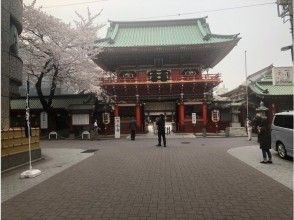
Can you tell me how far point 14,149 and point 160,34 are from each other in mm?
23959

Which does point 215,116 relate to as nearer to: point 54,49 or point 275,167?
point 54,49

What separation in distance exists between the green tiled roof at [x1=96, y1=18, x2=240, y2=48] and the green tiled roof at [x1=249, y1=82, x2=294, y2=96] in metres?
6.80

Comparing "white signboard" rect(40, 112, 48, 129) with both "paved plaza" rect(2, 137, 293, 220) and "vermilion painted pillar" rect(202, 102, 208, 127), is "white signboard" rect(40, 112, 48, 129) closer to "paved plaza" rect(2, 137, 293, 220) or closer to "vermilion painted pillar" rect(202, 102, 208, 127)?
"vermilion painted pillar" rect(202, 102, 208, 127)

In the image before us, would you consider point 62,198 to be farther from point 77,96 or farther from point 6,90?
point 77,96

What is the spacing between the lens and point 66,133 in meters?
30.7

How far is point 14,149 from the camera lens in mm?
12297

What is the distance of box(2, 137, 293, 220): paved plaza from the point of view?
6.50 m

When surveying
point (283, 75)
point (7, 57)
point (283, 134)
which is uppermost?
point (7, 57)

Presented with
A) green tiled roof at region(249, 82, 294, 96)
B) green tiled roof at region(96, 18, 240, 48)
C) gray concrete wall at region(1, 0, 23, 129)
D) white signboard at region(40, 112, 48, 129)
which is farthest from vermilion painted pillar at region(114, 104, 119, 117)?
gray concrete wall at region(1, 0, 23, 129)

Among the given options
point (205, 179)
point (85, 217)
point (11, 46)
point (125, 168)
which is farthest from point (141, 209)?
point (11, 46)

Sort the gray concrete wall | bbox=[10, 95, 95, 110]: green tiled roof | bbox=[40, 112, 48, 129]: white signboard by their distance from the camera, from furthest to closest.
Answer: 1. bbox=[10, 95, 95, 110]: green tiled roof
2. bbox=[40, 112, 48, 129]: white signboard
3. the gray concrete wall

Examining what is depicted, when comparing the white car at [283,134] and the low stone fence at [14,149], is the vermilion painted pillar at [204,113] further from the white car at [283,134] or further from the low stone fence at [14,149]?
the low stone fence at [14,149]

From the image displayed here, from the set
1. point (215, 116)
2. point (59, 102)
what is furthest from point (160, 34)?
point (59, 102)

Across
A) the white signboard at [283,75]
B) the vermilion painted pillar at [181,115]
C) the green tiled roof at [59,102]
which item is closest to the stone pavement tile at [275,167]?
the white signboard at [283,75]
